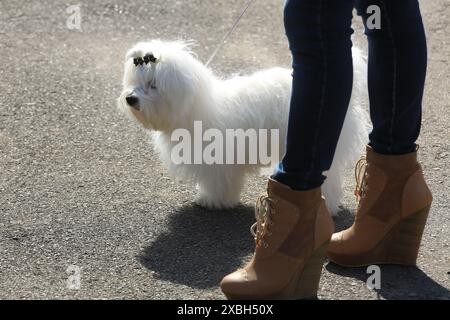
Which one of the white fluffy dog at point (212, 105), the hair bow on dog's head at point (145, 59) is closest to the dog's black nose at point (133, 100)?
the white fluffy dog at point (212, 105)

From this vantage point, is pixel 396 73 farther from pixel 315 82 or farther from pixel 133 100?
pixel 133 100

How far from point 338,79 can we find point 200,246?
1.11m

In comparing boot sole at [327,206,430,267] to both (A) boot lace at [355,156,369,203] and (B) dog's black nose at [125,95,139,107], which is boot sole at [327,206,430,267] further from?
(B) dog's black nose at [125,95,139,107]

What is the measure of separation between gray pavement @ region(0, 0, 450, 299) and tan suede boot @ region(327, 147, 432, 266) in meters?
0.06

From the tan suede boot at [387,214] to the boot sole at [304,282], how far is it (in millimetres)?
308

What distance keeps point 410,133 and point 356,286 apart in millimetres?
586

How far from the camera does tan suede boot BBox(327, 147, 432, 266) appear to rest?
3283 millimetres

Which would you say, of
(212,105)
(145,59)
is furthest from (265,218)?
(145,59)

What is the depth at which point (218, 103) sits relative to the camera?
4090 mm

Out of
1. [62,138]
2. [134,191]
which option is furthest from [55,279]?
[62,138]

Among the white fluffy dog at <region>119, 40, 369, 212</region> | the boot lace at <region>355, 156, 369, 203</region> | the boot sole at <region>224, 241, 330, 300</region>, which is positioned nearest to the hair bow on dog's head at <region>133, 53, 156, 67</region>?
the white fluffy dog at <region>119, 40, 369, 212</region>

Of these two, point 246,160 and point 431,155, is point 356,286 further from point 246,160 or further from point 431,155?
point 431,155

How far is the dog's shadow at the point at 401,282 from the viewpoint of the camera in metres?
3.22

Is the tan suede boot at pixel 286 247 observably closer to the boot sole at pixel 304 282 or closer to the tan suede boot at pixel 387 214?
the boot sole at pixel 304 282
